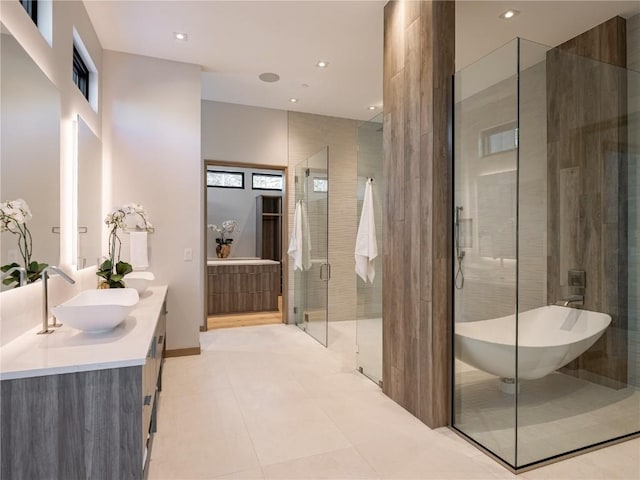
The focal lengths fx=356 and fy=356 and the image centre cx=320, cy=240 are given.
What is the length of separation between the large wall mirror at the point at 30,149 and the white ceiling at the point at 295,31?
4.56 feet

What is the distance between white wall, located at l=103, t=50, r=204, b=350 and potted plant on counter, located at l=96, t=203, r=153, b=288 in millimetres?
119

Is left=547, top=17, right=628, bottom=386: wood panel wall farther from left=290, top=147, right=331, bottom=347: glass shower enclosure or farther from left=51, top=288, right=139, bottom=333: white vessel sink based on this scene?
left=51, top=288, right=139, bottom=333: white vessel sink

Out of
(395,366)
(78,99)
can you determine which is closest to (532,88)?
(395,366)

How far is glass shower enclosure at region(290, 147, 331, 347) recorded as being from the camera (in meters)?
4.58

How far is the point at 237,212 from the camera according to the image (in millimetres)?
6773

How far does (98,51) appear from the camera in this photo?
3.50 m

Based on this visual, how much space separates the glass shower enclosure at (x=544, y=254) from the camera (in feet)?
7.18

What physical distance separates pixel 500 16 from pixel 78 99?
11.7 ft

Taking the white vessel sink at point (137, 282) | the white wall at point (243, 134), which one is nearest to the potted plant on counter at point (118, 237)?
the white vessel sink at point (137, 282)

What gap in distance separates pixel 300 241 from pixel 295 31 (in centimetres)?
261

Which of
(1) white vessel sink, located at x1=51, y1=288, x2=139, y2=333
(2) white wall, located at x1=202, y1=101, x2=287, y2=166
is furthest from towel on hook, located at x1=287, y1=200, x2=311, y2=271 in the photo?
(1) white vessel sink, located at x1=51, y1=288, x2=139, y2=333

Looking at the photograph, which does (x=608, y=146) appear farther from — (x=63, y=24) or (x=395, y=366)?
(x=63, y=24)

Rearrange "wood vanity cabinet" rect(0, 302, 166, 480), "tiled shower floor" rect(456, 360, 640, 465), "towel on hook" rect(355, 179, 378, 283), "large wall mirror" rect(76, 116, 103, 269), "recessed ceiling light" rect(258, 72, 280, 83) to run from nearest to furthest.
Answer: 1. "wood vanity cabinet" rect(0, 302, 166, 480)
2. "tiled shower floor" rect(456, 360, 640, 465)
3. "large wall mirror" rect(76, 116, 103, 269)
4. "towel on hook" rect(355, 179, 378, 283)
5. "recessed ceiling light" rect(258, 72, 280, 83)

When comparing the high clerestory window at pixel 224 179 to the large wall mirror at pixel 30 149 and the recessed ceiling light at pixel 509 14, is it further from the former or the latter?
the recessed ceiling light at pixel 509 14
